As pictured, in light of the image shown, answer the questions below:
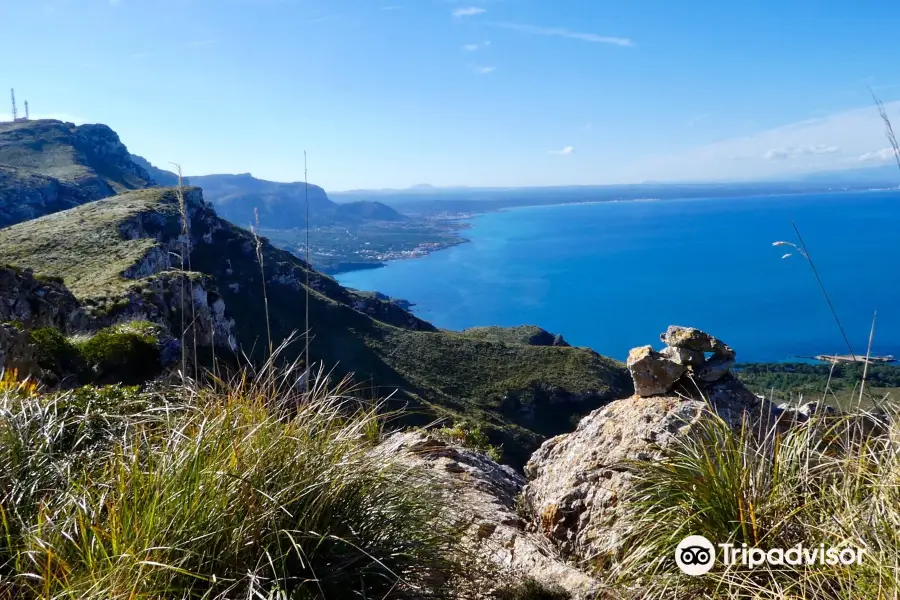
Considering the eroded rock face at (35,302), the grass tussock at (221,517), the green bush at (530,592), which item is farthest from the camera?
the eroded rock face at (35,302)

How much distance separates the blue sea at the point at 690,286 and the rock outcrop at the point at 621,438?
82064 millimetres

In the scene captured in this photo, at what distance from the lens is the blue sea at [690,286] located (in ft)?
295

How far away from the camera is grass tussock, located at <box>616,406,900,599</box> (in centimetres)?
200

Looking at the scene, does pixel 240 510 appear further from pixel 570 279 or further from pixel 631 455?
pixel 570 279

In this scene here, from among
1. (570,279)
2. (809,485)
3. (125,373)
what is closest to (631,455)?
(809,485)

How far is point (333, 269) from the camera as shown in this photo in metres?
150

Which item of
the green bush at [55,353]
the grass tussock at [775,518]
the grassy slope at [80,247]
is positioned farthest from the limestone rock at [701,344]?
the grassy slope at [80,247]

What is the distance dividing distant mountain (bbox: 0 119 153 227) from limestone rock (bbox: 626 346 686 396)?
82114 mm

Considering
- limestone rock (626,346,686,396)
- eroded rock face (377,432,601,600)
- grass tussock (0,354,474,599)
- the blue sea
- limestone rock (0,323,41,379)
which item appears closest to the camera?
grass tussock (0,354,474,599)

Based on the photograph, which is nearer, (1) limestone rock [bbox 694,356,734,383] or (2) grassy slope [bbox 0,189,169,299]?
(1) limestone rock [bbox 694,356,734,383]

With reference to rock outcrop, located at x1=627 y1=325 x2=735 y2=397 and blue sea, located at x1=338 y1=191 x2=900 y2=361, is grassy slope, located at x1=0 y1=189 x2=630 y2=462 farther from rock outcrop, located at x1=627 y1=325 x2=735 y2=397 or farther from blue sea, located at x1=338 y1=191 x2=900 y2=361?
blue sea, located at x1=338 y1=191 x2=900 y2=361

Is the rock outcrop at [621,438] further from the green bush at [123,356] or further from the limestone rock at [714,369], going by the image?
the green bush at [123,356]

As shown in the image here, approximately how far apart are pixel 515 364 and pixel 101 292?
3568 centimetres

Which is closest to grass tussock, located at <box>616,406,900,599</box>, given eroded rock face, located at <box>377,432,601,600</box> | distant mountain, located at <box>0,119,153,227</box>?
eroded rock face, located at <box>377,432,601,600</box>
